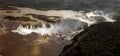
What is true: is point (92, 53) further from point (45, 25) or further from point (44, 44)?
point (45, 25)

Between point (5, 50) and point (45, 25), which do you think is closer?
point (5, 50)

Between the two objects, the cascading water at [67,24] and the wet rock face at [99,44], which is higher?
the wet rock face at [99,44]

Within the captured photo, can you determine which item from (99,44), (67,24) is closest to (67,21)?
(67,24)

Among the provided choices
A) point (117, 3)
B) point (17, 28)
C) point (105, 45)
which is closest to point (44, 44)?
point (17, 28)

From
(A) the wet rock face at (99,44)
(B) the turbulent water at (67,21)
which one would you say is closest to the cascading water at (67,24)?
(B) the turbulent water at (67,21)

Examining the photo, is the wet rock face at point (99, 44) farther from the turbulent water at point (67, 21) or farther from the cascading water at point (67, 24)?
the turbulent water at point (67, 21)

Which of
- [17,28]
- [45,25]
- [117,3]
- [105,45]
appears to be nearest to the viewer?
[105,45]

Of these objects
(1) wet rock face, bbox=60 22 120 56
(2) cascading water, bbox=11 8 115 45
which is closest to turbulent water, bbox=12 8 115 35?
(2) cascading water, bbox=11 8 115 45

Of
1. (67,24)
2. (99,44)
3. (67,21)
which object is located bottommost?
(67,24)

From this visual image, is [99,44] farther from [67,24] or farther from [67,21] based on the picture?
[67,21]
